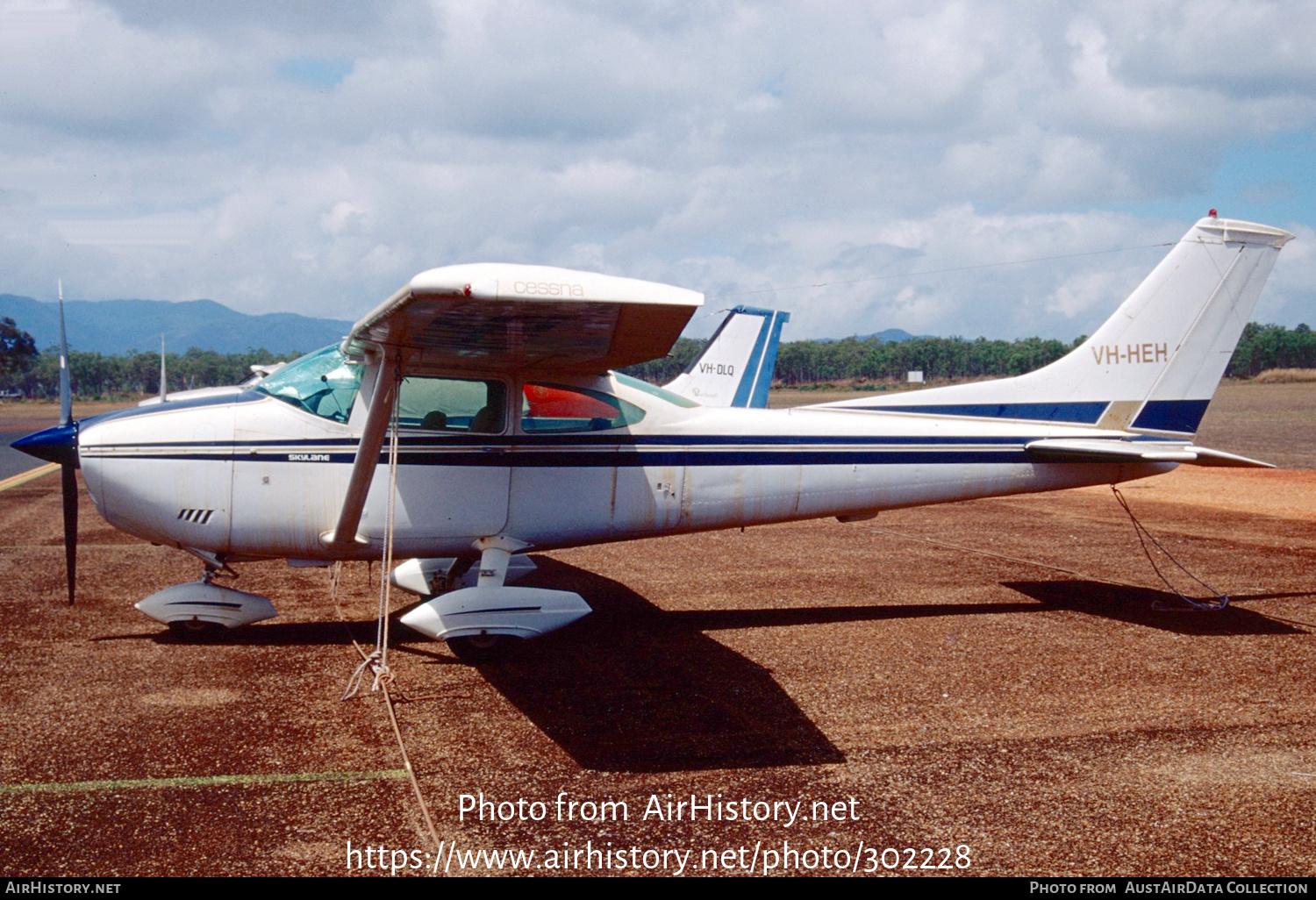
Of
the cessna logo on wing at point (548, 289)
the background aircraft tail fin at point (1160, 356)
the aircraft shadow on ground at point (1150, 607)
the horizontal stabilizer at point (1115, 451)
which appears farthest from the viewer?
the background aircraft tail fin at point (1160, 356)

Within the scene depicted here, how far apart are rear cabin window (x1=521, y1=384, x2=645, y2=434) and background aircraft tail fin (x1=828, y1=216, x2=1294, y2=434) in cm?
248

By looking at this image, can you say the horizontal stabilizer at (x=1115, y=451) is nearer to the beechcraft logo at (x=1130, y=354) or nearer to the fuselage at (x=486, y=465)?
the beechcraft logo at (x=1130, y=354)

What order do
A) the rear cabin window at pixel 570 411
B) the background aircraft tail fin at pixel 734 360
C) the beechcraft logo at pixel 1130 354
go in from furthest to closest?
the background aircraft tail fin at pixel 734 360 → the beechcraft logo at pixel 1130 354 → the rear cabin window at pixel 570 411

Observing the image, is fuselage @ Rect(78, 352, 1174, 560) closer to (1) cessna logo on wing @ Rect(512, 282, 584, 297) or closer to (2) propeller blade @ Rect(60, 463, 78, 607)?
(2) propeller blade @ Rect(60, 463, 78, 607)

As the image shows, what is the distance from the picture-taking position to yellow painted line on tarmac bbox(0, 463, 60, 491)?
18.2 metres

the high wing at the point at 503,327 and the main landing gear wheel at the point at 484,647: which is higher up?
the high wing at the point at 503,327

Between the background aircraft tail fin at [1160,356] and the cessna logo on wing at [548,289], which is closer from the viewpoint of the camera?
the cessna logo on wing at [548,289]

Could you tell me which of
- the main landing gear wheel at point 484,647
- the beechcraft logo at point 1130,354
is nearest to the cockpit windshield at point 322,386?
the main landing gear wheel at point 484,647

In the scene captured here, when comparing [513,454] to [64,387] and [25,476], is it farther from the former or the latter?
[25,476]

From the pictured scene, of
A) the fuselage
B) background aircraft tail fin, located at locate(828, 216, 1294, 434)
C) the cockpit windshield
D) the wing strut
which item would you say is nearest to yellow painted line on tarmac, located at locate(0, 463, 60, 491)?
the fuselage

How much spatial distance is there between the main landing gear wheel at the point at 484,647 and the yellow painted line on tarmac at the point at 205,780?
Answer: 6.11 feet

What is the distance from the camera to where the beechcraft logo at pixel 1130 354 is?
27.0 ft
